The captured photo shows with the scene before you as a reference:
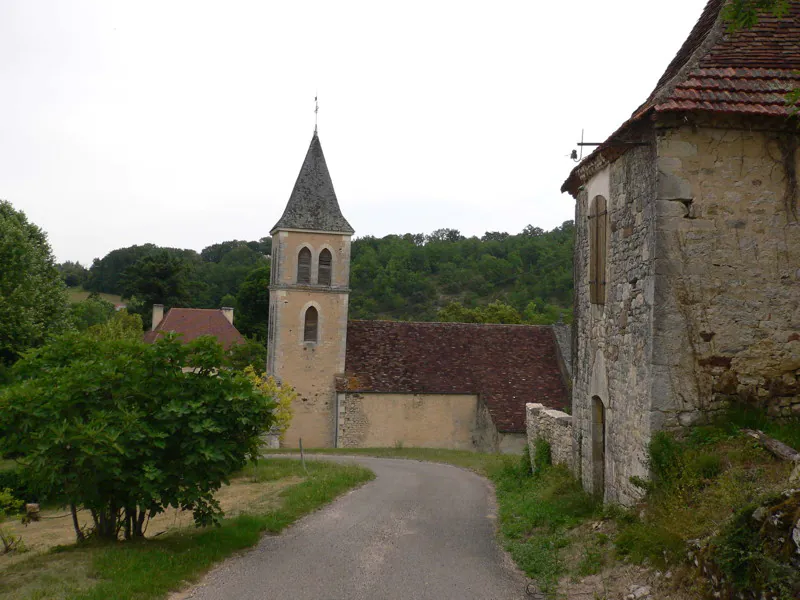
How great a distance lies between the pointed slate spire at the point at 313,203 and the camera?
28.4 metres

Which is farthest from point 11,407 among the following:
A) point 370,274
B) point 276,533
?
point 370,274

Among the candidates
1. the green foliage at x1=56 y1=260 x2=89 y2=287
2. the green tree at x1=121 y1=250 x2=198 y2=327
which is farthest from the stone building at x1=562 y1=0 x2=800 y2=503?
the green foliage at x1=56 y1=260 x2=89 y2=287

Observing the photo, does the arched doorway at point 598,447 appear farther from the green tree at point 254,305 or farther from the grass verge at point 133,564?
the green tree at point 254,305

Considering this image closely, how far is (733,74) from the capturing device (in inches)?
321

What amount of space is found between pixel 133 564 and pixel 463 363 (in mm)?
21779

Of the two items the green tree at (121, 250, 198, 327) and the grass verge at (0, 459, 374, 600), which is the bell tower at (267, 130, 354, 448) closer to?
the grass verge at (0, 459, 374, 600)

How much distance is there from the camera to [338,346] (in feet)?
92.5

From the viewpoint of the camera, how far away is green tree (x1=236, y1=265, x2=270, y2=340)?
48250 mm

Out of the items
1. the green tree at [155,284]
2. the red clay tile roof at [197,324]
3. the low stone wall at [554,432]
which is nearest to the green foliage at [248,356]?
the red clay tile roof at [197,324]

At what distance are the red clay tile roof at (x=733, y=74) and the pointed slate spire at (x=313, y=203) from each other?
1984 cm

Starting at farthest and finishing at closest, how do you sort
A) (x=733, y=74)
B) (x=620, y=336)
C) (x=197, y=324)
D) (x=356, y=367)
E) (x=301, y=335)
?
(x=197, y=324), (x=356, y=367), (x=301, y=335), (x=620, y=336), (x=733, y=74)

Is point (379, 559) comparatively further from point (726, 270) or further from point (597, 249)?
point (726, 270)

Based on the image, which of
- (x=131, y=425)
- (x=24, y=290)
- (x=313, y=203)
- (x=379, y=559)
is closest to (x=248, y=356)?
(x=313, y=203)

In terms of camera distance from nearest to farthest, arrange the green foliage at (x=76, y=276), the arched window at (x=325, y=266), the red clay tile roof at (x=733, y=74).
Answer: the red clay tile roof at (x=733, y=74), the arched window at (x=325, y=266), the green foliage at (x=76, y=276)
